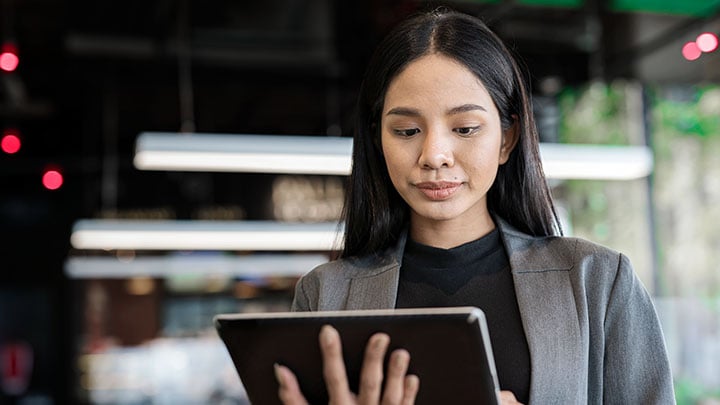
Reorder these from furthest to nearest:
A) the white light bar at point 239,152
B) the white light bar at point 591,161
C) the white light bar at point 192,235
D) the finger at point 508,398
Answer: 1. the white light bar at point 192,235
2. the white light bar at point 591,161
3. the white light bar at point 239,152
4. the finger at point 508,398

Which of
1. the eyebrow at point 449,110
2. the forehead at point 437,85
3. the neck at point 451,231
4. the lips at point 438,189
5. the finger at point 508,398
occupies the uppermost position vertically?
the forehead at point 437,85

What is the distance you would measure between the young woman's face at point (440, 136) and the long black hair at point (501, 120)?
0.03m

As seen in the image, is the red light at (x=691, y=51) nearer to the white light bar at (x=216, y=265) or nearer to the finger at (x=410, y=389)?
the white light bar at (x=216, y=265)

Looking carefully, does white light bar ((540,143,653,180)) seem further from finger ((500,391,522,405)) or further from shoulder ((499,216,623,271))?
finger ((500,391,522,405))

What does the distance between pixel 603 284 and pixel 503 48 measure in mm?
366

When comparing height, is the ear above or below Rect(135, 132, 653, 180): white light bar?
below

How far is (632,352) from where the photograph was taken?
130cm

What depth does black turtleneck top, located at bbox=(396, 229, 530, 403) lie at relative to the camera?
133 cm

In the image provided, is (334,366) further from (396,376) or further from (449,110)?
(449,110)

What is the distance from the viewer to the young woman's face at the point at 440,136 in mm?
1295

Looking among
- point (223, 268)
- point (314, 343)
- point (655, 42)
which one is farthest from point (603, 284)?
point (223, 268)

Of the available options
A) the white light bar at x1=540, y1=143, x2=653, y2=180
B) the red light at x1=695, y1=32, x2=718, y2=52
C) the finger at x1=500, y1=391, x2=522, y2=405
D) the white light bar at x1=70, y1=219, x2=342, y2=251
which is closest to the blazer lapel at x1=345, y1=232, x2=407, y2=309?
the finger at x1=500, y1=391, x2=522, y2=405

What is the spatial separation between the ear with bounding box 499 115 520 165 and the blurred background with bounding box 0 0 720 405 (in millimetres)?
2900

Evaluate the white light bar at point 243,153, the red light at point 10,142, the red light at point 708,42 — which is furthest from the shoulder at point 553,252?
the red light at point 10,142
